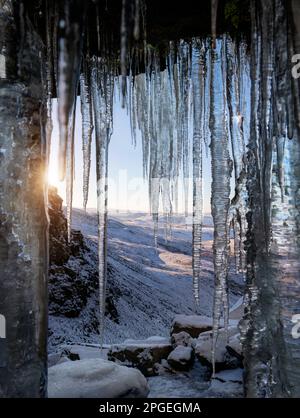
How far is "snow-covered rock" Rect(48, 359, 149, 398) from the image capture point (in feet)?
11.5

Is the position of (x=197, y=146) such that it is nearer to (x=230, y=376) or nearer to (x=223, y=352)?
(x=230, y=376)

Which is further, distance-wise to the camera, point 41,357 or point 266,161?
point 41,357

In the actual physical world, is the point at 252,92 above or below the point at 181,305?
above

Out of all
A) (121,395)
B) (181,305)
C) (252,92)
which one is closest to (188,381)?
(121,395)

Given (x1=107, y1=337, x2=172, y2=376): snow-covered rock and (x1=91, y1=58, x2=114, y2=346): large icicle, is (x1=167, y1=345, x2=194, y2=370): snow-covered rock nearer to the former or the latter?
(x1=107, y1=337, x2=172, y2=376): snow-covered rock

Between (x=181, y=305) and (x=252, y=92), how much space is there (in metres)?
18.9

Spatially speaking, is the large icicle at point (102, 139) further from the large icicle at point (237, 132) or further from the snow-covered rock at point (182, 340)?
the snow-covered rock at point (182, 340)

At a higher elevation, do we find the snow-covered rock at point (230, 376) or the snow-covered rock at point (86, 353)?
the snow-covered rock at point (230, 376)

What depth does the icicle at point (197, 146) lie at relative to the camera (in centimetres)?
349

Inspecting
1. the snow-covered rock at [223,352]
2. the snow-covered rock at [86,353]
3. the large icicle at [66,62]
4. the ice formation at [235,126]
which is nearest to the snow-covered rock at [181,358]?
the snow-covered rock at [223,352]

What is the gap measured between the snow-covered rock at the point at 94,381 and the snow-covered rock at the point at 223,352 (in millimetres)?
1508

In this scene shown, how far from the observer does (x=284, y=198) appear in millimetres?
2256
